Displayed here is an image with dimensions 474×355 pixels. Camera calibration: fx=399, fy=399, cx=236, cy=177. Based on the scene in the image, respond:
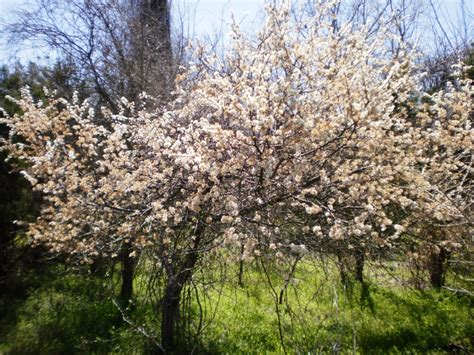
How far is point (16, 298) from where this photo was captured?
20.9 feet

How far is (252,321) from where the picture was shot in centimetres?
554

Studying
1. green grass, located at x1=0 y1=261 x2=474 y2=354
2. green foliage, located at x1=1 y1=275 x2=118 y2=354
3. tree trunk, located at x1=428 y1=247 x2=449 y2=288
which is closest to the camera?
green grass, located at x1=0 y1=261 x2=474 y2=354

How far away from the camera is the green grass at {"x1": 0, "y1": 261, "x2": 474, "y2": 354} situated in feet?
15.8

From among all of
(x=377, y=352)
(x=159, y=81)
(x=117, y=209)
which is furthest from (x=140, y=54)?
(x=377, y=352)

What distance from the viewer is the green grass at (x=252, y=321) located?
4.81 meters

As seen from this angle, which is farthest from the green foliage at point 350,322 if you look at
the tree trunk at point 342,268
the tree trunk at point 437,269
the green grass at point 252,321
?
the tree trunk at point 342,268

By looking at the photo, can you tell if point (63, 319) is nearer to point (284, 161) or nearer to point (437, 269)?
point (284, 161)

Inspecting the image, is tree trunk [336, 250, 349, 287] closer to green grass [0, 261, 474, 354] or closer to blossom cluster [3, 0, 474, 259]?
blossom cluster [3, 0, 474, 259]

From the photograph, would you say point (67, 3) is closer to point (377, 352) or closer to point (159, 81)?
point (159, 81)

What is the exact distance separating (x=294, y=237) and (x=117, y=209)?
4.75 ft

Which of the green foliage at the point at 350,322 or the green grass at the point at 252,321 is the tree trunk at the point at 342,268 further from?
the green foliage at the point at 350,322

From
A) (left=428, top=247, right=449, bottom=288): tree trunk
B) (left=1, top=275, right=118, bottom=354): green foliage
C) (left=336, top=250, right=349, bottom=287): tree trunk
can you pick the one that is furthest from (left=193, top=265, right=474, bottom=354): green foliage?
(left=1, top=275, right=118, bottom=354): green foliage

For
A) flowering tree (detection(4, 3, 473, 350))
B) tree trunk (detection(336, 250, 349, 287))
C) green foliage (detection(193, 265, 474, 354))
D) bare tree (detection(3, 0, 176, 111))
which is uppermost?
bare tree (detection(3, 0, 176, 111))

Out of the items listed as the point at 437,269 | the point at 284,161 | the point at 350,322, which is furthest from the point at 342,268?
the point at 437,269
